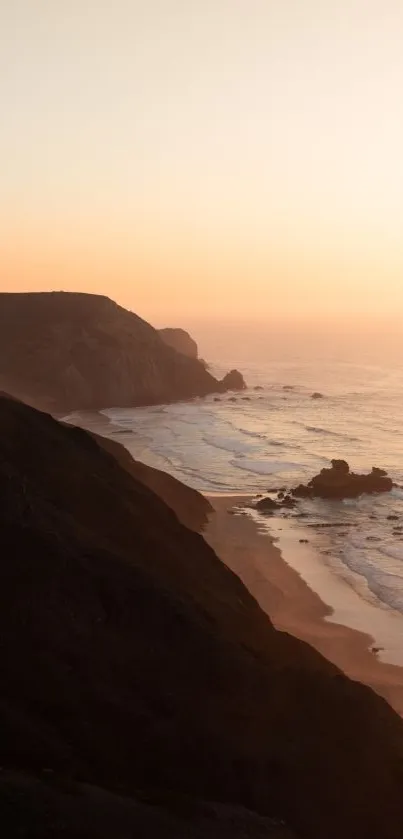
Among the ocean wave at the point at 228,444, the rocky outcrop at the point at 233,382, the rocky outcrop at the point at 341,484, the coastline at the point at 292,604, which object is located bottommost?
the coastline at the point at 292,604

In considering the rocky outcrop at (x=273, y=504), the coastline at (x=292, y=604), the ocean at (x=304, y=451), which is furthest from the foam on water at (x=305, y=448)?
the coastline at (x=292, y=604)

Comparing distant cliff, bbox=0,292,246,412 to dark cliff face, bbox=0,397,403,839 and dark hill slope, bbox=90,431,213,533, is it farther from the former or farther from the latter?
dark cliff face, bbox=0,397,403,839

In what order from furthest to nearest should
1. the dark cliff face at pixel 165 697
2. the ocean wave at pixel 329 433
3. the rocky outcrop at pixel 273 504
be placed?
the ocean wave at pixel 329 433 < the rocky outcrop at pixel 273 504 < the dark cliff face at pixel 165 697

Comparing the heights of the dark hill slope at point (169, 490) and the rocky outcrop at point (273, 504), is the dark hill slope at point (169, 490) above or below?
above

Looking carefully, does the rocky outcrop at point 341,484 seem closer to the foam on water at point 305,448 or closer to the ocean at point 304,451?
the ocean at point 304,451

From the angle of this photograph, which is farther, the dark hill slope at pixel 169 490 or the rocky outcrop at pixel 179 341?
the rocky outcrop at pixel 179 341

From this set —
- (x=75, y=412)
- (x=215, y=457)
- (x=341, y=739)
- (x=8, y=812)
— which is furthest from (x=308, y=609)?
(x=75, y=412)
